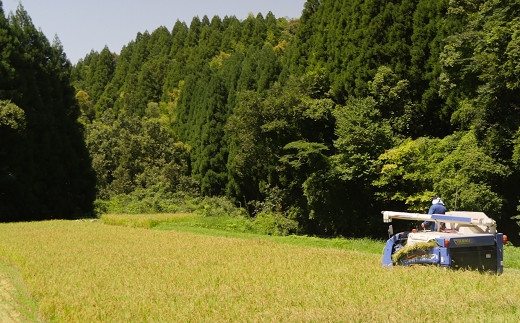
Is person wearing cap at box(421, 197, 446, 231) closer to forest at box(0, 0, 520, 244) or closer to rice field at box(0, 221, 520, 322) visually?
rice field at box(0, 221, 520, 322)

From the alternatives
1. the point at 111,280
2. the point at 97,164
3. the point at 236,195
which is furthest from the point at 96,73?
the point at 111,280

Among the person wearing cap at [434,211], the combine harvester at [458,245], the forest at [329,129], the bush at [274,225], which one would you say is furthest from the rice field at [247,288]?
the bush at [274,225]

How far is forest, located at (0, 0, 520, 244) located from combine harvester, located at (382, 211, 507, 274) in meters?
7.14

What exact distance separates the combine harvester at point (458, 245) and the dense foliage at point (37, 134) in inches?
1128

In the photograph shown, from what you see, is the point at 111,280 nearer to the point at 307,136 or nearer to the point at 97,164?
the point at 307,136

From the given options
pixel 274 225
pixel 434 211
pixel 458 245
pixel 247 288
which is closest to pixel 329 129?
pixel 274 225

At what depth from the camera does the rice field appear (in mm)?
8547

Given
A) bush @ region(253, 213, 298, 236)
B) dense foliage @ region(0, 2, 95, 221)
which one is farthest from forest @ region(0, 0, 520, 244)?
bush @ region(253, 213, 298, 236)

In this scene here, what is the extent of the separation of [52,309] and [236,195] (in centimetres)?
3657

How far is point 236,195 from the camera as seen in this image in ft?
152

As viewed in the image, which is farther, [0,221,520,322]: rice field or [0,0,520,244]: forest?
[0,0,520,244]: forest

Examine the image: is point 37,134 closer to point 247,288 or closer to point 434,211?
point 247,288

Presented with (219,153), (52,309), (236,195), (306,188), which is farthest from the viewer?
(219,153)

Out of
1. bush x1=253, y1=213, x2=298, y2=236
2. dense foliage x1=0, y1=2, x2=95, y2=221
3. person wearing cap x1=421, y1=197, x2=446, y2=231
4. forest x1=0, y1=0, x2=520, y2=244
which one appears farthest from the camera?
dense foliage x1=0, y1=2, x2=95, y2=221
